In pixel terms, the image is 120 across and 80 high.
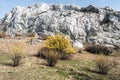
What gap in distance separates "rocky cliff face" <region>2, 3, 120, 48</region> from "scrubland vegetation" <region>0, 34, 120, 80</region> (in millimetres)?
14015

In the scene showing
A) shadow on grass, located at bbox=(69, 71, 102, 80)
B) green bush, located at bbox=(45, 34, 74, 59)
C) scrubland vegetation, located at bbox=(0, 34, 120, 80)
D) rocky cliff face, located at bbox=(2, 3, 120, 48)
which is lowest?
shadow on grass, located at bbox=(69, 71, 102, 80)

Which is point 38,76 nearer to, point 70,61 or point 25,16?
point 70,61

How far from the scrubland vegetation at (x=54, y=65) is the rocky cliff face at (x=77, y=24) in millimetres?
14015

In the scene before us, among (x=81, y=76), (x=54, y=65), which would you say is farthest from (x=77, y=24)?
(x=81, y=76)

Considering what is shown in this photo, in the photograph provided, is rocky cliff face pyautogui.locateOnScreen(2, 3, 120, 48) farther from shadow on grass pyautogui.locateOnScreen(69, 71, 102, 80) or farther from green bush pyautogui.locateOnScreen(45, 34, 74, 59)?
shadow on grass pyautogui.locateOnScreen(69, 71, 102, 80)

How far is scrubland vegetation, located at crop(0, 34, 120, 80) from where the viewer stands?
57.4ft

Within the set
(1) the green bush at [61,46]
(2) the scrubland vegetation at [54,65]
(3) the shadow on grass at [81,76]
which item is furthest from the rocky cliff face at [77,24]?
(3) the shadow on grass at [81,76]

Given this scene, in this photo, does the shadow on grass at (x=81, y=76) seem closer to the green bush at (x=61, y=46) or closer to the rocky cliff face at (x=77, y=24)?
the green bush at (x=61, y=46)

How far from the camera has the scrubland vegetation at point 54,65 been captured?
17500mm

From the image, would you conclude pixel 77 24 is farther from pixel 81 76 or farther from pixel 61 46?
pixel 81 76

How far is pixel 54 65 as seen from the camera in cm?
2130

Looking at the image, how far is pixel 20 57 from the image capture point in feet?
67.9

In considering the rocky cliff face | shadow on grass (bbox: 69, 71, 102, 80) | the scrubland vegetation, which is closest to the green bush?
the scrubland vegetation

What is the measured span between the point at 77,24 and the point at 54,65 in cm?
2605
